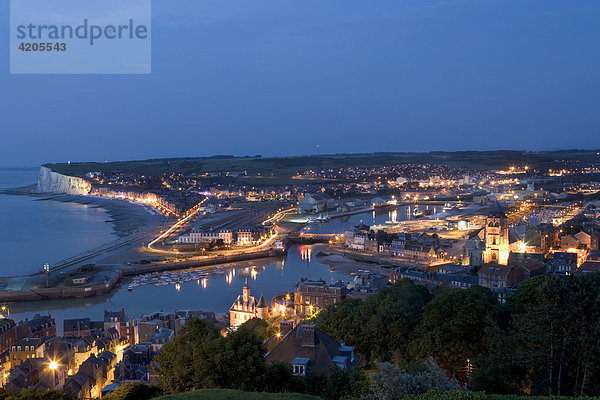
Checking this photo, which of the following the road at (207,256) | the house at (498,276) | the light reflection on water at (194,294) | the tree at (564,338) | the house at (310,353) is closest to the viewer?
the tree at (564,338)

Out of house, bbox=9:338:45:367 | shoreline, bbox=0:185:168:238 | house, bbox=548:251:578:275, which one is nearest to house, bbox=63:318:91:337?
house, bbox=9:338:45:367

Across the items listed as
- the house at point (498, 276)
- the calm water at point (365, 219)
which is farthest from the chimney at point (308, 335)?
the calm water at point (365, 219)

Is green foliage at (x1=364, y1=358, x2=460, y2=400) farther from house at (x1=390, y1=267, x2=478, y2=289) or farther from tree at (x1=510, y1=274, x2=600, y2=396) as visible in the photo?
house at (x1=390, y1=267, x2=478, y2=289)

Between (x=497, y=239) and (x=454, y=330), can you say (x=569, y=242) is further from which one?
(x=454, y=330)

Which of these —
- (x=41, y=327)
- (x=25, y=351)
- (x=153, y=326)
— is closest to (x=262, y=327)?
(x=153, y=326)

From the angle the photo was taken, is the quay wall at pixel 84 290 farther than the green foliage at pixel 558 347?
Yes

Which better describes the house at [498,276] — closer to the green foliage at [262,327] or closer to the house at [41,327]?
the green foliage at [262,327]
